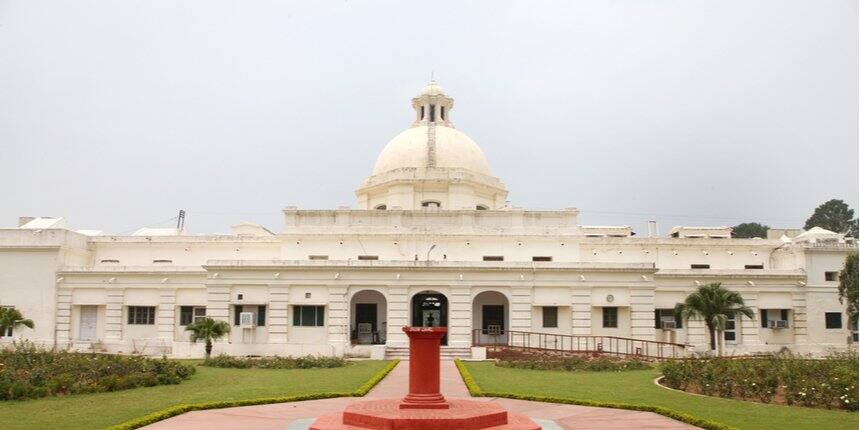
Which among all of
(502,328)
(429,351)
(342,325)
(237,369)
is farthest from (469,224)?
(429,351)

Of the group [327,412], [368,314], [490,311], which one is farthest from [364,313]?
[327,412]

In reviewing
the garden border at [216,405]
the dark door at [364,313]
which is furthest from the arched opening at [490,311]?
the garden border at [216,405]

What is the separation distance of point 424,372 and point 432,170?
31309mm

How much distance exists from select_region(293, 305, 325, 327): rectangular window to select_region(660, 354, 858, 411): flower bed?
18729 mm

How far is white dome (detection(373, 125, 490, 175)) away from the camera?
47562 millimetres

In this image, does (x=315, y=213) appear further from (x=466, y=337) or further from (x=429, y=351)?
(x=429, y=351)

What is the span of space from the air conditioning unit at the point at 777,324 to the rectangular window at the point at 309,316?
23.6m

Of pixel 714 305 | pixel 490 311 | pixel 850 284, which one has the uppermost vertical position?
pixel 850 284

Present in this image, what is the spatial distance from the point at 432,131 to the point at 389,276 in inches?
550

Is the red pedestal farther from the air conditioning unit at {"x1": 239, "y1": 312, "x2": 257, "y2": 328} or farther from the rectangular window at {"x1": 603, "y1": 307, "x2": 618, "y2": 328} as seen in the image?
the rectangular window at {"x1": 603, "y1": 307, "x2": 618, "y2": 328}

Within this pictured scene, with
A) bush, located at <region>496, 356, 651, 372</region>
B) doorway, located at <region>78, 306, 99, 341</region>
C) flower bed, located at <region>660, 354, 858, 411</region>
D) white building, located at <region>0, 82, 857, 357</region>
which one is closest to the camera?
flower bed, located at <region>660, 354, 858, 411</region>

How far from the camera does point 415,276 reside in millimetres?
37938

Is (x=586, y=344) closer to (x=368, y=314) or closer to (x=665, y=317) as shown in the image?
(x=665, y=317)

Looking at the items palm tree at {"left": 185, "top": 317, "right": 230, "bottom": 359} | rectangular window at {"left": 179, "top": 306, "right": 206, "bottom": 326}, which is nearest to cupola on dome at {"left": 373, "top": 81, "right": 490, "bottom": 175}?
rectangular window at {"left": 179, "top": 306, "right": 206, "bottom": 326}
